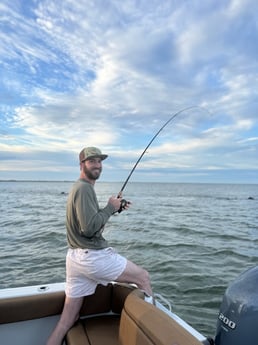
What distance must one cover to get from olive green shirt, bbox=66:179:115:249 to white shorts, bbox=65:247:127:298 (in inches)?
2.3

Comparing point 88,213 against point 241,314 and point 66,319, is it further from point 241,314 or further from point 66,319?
point 241,314

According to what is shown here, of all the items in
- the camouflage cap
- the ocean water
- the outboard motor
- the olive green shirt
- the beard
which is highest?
the camouflage cap

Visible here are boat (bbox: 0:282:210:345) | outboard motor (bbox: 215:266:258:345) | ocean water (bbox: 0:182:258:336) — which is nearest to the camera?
outboard motor (bbox: 215:266:258:345)

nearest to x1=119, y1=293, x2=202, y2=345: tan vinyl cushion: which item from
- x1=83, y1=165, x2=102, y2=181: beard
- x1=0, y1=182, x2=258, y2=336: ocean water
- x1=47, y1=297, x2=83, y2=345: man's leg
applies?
x1=47, y1=297, x2=83, y2=345: man's leg

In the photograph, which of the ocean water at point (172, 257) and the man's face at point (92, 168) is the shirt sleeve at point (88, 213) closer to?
the man's face at point (92, 168)

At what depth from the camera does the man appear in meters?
2.37

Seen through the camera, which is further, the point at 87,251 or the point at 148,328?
the point at 87,251

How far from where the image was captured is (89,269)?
95.8 inches

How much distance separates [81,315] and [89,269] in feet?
2.17

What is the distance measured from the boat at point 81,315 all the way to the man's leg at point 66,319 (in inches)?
1.9

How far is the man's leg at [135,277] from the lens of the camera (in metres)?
2.52

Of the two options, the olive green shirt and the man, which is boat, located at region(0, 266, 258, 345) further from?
the olive green shirt

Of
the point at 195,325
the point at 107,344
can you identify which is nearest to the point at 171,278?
the point at 195,325

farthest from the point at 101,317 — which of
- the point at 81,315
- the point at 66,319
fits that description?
the point at 66,319
